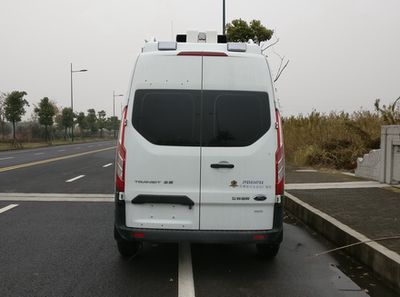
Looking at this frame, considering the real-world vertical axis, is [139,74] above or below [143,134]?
above

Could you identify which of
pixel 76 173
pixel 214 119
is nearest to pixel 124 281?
pixel 214 119

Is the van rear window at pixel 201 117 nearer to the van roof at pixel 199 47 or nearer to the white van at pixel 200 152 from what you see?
the white van at pixel 200 152

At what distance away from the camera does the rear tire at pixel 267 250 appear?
572cm

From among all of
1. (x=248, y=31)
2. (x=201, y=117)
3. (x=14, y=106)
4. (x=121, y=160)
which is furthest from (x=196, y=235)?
(x=14, y=106)

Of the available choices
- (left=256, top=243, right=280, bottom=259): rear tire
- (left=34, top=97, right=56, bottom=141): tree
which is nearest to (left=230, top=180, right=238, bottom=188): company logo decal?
(left=256, top=243, right=280, bottom=259): rear tire

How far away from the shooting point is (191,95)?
5055mm

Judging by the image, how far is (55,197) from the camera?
10602 millimetres

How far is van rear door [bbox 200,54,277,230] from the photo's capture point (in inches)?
→ 195

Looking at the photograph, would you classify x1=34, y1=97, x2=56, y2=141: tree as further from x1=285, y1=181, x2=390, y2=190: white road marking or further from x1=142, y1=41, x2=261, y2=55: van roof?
x1=142, y1=41, x2=261, y2=55: van roof

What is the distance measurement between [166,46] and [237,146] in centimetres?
135

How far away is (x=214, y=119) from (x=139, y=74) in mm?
929

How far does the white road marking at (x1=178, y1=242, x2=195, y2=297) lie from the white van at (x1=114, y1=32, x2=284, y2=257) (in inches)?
17.3

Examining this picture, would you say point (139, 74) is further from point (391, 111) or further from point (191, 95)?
point (391, 111)

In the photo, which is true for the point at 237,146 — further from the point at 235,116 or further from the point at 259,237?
the point at 259,237
